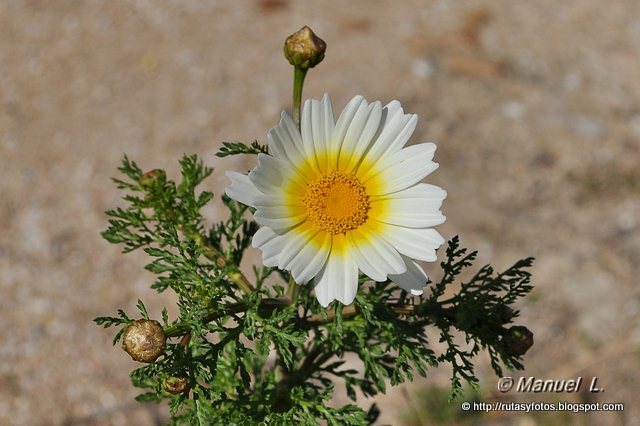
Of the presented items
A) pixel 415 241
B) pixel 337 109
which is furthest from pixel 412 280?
pixel 337 109

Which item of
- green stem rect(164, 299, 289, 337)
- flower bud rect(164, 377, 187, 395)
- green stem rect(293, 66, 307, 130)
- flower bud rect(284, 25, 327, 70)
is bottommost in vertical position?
flower bud rect(164, 377, 187, 395)

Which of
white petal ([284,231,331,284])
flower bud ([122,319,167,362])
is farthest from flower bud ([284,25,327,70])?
flower bud ([122,319,167,362])

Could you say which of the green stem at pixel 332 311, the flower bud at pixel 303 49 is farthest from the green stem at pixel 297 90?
the green stem at pixel 332 311

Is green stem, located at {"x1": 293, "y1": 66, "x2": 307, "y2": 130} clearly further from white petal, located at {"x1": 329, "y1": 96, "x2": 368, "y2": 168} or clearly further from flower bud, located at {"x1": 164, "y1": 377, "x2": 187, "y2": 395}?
flower bud, located at {"x1": 164, "y1": 377, "x2": 187, "y2": 395}

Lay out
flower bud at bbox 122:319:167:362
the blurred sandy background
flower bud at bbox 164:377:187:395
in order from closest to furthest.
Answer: flower bud at bbox 122:319:167:362 → flower bud at bbox 164:377:187:395 → the blurred sandy background

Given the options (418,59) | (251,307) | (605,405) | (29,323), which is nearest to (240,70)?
(418,59)

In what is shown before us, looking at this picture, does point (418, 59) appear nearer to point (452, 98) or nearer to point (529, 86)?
point (452, 98)
